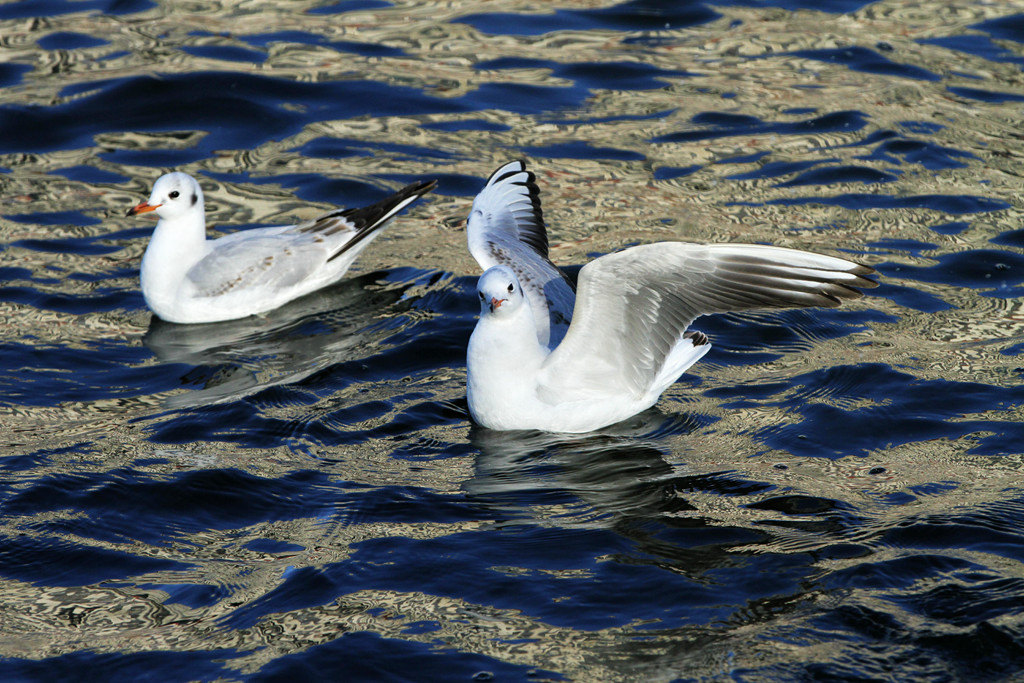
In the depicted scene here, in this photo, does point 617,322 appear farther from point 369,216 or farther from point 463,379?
→ point 369,216

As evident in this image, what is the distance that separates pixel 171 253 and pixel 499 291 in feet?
11.0

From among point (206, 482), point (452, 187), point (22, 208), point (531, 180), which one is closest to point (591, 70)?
point (452, 187)

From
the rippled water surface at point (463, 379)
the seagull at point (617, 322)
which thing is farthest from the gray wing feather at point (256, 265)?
the seagull at point (617, 322)

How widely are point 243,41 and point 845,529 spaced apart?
1039 cm

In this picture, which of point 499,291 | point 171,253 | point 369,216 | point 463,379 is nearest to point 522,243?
point 463,379

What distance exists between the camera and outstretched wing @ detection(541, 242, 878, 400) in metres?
5.91

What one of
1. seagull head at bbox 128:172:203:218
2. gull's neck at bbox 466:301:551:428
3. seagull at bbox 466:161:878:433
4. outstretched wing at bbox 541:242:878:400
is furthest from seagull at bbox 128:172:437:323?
outstretched wing at bbox 541:242:878:400

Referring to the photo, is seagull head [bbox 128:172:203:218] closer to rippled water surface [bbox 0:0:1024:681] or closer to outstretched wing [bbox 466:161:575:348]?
rippled water surface [bbox 0:0:1024:681]

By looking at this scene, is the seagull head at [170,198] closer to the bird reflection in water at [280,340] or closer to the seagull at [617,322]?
the bird reflection in water at [280,340]

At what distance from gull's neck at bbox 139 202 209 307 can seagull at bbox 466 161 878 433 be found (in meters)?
2.49

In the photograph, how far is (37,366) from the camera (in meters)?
7.46

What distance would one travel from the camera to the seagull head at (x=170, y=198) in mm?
8586

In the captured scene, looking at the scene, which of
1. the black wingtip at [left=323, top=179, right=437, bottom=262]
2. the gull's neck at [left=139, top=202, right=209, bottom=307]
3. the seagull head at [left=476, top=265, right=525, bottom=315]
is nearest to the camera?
the seagull head at [left=476, top=265, right=525, bottom=315]

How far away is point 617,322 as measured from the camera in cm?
632
